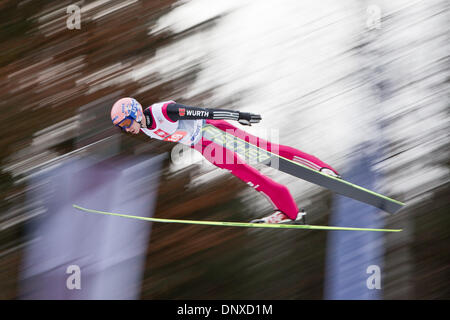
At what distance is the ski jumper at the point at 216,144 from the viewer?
274cm

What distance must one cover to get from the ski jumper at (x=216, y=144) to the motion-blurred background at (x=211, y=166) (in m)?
0.47

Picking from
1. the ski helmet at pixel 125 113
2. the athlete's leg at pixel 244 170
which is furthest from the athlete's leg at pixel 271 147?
the ski helmet at pixel 125 113

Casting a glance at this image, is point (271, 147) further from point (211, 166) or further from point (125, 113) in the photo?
point (125, 113)

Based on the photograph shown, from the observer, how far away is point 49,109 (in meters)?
3.49

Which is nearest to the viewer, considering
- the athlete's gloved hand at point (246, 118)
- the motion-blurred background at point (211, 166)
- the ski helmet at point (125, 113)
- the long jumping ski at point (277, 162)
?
the ski helmet at point (125, 113)

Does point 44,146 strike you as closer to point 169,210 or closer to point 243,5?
point 169,210

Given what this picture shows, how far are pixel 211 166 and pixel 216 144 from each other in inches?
22.7

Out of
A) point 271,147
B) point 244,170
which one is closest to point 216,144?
point 244,170

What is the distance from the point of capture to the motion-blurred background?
3350 mm

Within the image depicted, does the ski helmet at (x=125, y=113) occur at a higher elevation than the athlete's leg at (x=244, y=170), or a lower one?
higher

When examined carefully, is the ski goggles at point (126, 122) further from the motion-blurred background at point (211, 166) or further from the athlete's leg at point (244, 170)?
the motion-blurred background at point (211, 166)

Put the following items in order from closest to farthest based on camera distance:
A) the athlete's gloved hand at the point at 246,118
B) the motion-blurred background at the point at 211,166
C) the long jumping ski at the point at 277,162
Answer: the athlete's gloved hand at the point at 246,118, the long jumping ski at the point at 277,162, the motion-blurred background at the point at 211,166

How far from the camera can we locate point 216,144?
2.89 m

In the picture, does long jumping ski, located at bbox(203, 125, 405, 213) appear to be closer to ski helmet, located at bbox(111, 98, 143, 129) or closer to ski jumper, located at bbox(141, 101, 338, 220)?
ski jumper, located at bbox(141, 101, 338, 220)
